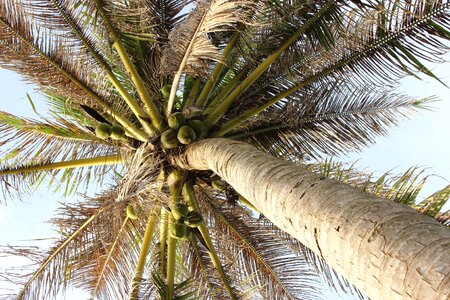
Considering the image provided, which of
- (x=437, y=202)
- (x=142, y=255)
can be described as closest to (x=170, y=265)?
(x=142, y=255)

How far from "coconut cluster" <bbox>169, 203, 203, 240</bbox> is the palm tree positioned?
13 mm

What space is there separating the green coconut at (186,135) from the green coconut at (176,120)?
0.25ft

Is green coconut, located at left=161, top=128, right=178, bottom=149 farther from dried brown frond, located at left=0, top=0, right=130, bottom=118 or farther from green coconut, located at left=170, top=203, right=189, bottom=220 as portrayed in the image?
dried brown frond, located at left=0, top=0, right=130, bottom=118

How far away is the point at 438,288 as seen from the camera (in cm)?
152

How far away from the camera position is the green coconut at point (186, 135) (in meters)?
4.34

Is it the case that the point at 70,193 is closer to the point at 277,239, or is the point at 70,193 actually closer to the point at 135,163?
the point at 135,163

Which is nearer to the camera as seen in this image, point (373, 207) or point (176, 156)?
point (373, 207)

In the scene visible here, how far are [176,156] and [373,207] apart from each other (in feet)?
8.77

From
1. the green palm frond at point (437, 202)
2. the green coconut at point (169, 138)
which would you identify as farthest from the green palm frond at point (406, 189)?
the green coconut at point (169, 138)

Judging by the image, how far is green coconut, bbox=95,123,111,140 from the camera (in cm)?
Answer: 446

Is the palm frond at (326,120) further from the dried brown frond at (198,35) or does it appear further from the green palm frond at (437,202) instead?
the green palm frond at (437,202)

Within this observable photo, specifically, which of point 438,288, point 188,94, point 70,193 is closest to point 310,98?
point 188,94

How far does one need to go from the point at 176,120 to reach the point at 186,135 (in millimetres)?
186

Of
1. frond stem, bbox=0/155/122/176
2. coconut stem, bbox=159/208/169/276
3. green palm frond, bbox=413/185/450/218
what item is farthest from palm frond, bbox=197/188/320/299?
green palm frond, bbox=413/185/450/218
